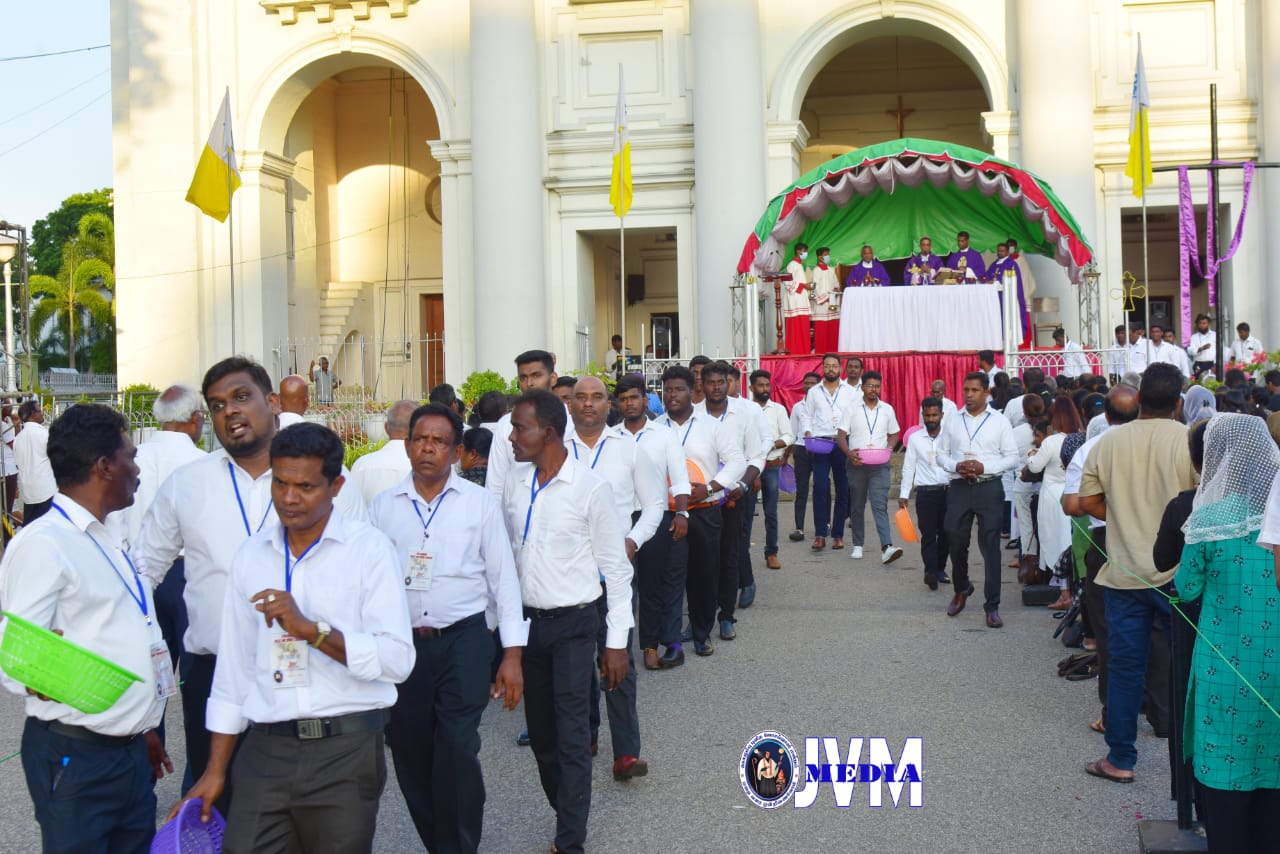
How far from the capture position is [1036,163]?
906 inches

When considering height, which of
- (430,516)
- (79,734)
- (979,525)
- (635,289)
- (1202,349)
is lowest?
(79,734)

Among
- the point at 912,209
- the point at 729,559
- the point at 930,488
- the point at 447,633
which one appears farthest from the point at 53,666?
the point at 912,209

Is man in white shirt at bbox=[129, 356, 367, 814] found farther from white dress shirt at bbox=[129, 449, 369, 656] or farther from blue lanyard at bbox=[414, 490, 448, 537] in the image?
blue lanyard at bbox=[414, 490, 448, 537]

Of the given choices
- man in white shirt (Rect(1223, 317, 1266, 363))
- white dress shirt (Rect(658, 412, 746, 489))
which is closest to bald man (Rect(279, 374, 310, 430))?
white dress shirt (Rect(658, 412, 746, 489))

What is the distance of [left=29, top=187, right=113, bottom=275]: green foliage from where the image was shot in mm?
60500

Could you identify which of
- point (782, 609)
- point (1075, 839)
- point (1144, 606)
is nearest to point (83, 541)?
point (1075, 839)

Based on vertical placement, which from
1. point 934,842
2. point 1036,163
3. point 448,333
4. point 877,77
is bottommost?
point 934,842

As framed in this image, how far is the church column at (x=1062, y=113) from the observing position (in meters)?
22.7

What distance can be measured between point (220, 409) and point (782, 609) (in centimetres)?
698

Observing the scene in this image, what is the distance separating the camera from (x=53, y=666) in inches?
155

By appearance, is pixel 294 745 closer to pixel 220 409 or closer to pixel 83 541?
pixel 83 541

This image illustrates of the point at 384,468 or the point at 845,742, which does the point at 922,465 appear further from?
the point at 384,468

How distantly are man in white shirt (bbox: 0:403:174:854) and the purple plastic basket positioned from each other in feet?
1.12

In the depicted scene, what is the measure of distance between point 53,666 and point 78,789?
0.43 meters
